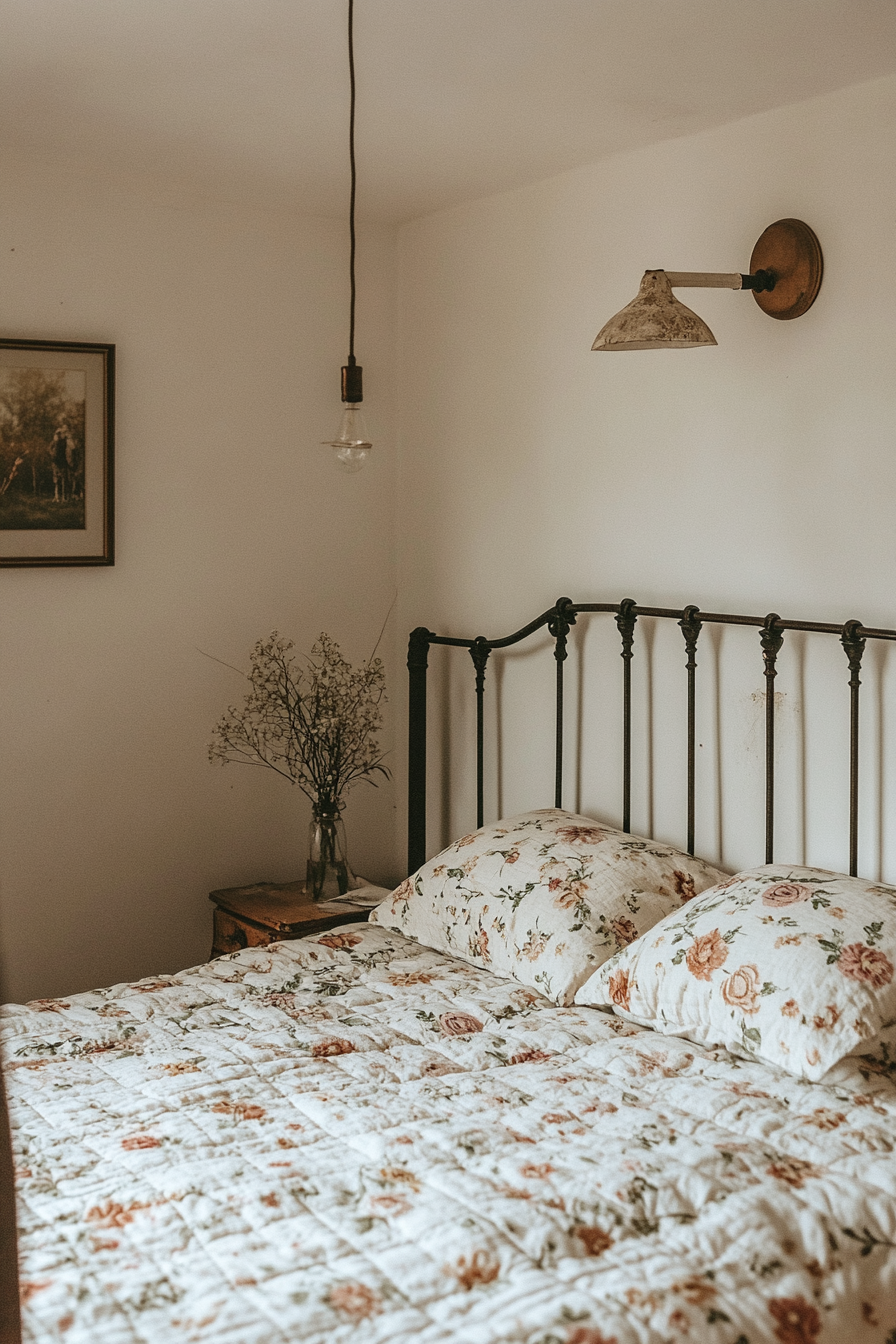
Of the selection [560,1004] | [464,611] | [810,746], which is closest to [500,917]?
[560,1004]

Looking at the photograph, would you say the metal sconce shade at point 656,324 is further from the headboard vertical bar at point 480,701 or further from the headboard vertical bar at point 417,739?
the headboard vertical bar at point 417,739

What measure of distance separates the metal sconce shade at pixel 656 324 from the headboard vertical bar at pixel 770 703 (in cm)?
60

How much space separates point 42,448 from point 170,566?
1.46ft

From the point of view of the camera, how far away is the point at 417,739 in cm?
351

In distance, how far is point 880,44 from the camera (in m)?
2.18

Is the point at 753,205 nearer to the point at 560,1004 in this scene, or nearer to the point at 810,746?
the point at 810,746

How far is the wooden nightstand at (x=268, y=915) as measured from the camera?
3029 mm

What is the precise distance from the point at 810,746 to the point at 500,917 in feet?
2.39

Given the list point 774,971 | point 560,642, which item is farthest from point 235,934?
point 774,971

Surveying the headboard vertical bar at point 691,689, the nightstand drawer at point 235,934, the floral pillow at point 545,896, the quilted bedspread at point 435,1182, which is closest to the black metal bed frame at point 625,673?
the headboard vertical bar at point 691,689

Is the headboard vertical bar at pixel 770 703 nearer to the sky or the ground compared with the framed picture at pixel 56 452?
nearer to the ground

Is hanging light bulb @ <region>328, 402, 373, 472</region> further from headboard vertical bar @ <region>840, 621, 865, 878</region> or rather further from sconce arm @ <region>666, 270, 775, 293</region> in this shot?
headboard vertical bar @ <region>840, 621, 865, 878</region>

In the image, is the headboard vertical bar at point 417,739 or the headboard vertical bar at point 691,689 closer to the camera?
the headboard vertical bar at point 691,689

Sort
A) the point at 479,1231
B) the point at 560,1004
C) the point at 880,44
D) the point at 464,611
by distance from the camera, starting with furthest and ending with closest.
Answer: the point at 464,611
the point at 560,1004
the point at 880,44
the point at 479,1231
